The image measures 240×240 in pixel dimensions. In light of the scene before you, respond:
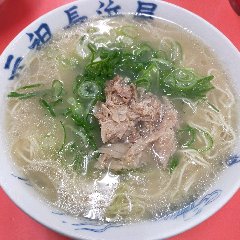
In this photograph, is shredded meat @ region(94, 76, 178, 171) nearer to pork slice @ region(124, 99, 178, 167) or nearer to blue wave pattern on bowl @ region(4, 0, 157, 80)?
pork slice @ region(124, 99, 178, 167)

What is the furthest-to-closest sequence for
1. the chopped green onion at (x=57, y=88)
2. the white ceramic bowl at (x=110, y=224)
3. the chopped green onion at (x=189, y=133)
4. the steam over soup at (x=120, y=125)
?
the chopped green onion at (x=57, y=88) < the chopped green onion at (x=189, y=133) < the steam over soup at (x=120, y=125) < the white ceramic bowl at (x=110, y=224)

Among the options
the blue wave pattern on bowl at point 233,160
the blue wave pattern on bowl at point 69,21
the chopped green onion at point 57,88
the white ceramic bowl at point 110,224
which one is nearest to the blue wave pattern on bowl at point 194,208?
the white ceramic bowl at point 110,224

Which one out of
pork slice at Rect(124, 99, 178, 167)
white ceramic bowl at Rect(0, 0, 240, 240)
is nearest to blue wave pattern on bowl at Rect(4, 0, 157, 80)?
white ceramic bowl at Rect(0, 0, 240, 240)

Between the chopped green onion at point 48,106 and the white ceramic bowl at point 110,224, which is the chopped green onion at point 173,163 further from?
the chopped green onion at point 48,106

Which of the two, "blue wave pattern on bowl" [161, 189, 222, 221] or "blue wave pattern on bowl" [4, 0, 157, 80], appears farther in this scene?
"blue wave pattern on bowl" [4, 0, 157, 80]

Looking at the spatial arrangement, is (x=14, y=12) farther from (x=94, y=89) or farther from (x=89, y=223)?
(x=89, y=223)

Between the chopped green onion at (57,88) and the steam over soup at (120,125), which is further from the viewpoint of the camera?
the chopped green onion at (57,88)

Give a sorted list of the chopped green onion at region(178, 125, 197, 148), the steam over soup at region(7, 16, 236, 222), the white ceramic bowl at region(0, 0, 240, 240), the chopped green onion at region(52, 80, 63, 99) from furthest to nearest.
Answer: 1. the chopped green onion at region(52, 80, 63, 99)
2. the chopped green onion at region(178, 125, 197, 148)
3. the steam over soup at region(7, 16, 236, 222)
4. the white ceramic bowl at region(0, 0, 240, 240)
